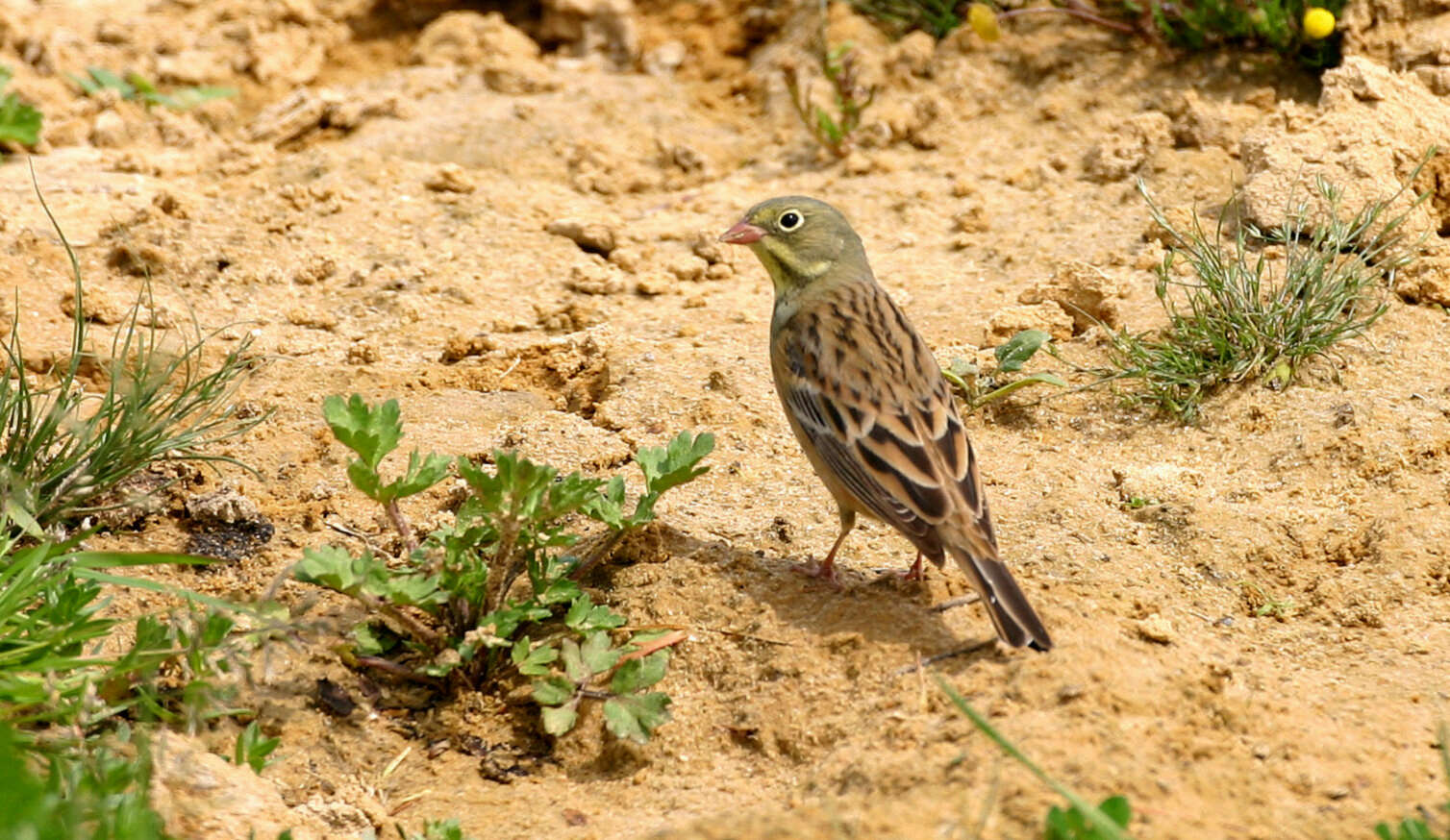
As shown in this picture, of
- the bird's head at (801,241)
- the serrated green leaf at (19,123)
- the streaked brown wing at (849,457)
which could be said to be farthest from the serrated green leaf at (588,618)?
the serrated green leaf at (19,123)

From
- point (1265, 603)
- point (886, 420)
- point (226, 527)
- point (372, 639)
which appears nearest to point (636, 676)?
point (372, 639)

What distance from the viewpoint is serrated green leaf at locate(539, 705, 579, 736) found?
15.5 feet

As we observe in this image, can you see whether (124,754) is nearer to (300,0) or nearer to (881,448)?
(881,448)

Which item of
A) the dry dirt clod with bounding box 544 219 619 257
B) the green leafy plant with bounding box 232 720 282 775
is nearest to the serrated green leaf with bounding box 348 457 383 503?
the green leafy plant with bounding box 232 720 282 775

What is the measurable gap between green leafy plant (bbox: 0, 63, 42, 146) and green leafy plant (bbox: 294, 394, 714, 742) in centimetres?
437

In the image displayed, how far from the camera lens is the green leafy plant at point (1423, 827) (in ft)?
11.6

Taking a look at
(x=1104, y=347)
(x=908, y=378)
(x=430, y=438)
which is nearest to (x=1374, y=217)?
(x=1104, y=347)

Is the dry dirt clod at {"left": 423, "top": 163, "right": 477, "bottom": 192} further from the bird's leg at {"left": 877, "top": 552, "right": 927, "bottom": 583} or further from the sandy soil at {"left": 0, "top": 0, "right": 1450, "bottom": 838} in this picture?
the bird's leg at {"left": 877, "top": 552, "right": 927, "bottom": 583}

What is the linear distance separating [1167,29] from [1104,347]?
2523mm

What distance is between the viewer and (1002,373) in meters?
6.48

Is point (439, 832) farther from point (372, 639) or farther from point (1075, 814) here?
point (1075, 814)

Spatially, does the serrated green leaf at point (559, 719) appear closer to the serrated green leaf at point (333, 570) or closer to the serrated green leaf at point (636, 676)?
the serrated green leaf at point (636, 676)

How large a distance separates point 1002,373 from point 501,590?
251 cm

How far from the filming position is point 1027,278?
23.9 feet
